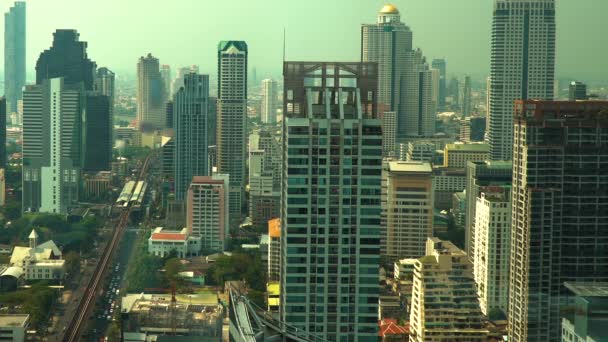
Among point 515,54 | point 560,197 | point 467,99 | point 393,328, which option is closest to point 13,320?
point 393,328

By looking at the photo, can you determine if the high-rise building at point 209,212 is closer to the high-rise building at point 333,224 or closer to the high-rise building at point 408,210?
the high-rise building at point 408,210

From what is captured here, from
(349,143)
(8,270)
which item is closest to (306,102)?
(349,143)

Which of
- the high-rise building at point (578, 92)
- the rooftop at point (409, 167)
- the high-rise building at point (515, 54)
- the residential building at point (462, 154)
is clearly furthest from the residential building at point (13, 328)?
the residential building at point (462, 154)

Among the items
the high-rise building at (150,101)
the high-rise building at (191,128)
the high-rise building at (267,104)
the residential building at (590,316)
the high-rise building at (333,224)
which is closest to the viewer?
the residential building at (590,316)

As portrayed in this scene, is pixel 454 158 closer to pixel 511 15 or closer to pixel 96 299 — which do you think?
pixel 511 15

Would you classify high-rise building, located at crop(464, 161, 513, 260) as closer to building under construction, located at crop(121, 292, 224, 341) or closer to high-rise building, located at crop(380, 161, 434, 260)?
high-rise building, located at crop(380, 161, 434, 260)

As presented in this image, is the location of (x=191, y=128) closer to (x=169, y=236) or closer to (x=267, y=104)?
(x=169, y=236)
